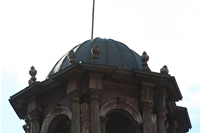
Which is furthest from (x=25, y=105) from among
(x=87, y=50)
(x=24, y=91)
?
(x=87, y=50)

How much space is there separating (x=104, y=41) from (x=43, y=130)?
6.42 metres

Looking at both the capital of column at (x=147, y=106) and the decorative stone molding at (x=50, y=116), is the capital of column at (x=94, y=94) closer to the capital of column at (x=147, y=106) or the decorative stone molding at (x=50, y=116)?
the decorative stone molding at (x=50, y=116)

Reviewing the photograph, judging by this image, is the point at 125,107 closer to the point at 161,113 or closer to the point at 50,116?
the point at 161,113

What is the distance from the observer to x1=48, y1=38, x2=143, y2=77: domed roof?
54.1 m

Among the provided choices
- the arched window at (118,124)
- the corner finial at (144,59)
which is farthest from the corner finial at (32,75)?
the corner finial at (144,59)

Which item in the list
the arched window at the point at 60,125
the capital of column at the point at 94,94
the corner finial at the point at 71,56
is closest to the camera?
the capital of column at the point at 94,94

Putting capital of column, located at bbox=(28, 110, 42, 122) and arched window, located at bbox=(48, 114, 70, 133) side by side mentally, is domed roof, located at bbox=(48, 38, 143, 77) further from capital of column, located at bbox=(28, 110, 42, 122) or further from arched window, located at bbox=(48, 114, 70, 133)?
arched window, located at bbox=(48, 114, 70, 133)

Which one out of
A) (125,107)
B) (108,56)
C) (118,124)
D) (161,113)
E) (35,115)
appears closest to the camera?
(125,107)

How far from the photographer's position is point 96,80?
52.2 m

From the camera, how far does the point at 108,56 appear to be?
54375 mm

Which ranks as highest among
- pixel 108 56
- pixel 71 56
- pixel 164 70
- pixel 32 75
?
pixel 108 56

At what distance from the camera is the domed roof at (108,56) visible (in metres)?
54.1

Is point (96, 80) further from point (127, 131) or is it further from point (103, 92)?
point (127, 131)

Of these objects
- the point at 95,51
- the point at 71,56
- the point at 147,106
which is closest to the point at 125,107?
the point at 147,106
